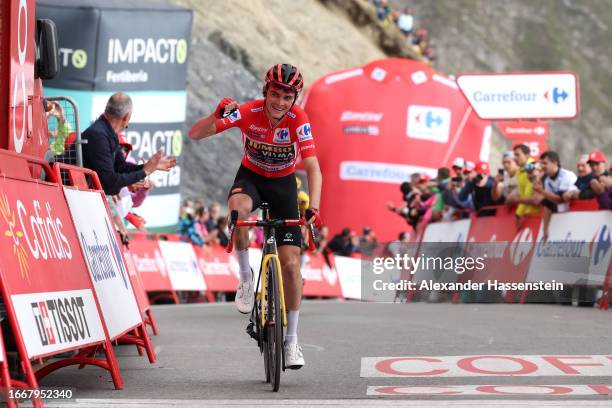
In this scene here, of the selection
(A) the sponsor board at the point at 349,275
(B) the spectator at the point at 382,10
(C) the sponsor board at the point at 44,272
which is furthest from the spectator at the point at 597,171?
(B) the spectator at the point at 382,10

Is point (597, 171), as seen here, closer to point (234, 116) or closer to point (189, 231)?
point (234, 116)

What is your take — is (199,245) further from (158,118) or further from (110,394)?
(110,394)

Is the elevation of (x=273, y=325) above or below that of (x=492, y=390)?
above

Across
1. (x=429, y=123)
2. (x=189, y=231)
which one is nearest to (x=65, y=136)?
(x=189, y=231)

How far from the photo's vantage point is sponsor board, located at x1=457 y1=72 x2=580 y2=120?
24.8 m

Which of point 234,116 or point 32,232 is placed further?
point 234,116

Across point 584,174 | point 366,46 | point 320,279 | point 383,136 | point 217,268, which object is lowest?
point 320,279

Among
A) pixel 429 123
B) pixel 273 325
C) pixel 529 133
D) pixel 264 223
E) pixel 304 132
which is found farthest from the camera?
pixel 429 123

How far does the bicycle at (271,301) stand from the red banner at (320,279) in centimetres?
1653

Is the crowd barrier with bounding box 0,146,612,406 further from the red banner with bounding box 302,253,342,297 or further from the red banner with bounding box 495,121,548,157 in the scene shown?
the red banner with bounding box 302,253,342,297

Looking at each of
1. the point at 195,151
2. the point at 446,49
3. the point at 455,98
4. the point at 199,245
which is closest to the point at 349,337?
the point at 199,245

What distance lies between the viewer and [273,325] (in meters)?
8.46

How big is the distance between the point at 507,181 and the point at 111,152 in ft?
29.3

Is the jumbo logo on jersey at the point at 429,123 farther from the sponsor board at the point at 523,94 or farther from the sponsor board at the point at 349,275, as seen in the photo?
the sponsor board at the point at 523,94
